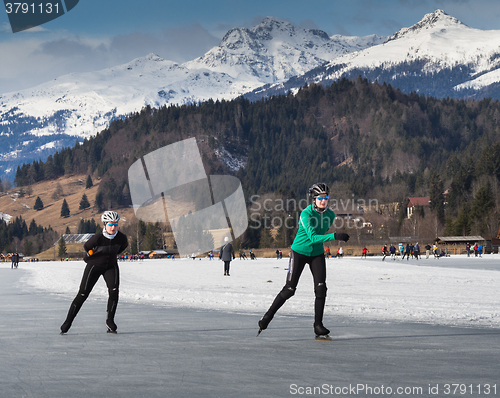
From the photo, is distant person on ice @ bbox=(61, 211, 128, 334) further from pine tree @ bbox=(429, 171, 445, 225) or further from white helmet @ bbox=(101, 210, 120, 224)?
pine tree @ bbox=(429, 171, 445, 225)

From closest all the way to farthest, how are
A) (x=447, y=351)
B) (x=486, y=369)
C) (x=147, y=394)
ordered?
(x=147, y=394) < (x=486, y=369) < (x=447, y=351)

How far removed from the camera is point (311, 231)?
770 cm

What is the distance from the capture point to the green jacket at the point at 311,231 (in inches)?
303

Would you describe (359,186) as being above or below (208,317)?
above

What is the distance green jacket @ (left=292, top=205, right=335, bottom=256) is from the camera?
25.2 ft

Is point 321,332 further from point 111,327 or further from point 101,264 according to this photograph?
point 101,264

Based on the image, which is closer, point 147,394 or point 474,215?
point 147,394

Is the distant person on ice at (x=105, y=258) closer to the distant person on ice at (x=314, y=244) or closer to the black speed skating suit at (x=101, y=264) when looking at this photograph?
the black speed skating suit at (x=101, y=264)

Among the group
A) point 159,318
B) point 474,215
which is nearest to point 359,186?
point 474,215

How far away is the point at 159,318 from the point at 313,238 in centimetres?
429

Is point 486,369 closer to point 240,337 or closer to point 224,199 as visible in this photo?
point 240,337

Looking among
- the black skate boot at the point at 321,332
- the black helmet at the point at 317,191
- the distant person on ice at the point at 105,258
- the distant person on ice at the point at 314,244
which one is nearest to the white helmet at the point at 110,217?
the distant person on ice at the point at 105,258

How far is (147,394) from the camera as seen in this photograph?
205 inches

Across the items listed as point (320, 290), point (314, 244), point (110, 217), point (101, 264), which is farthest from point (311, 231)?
point (101, 264)
